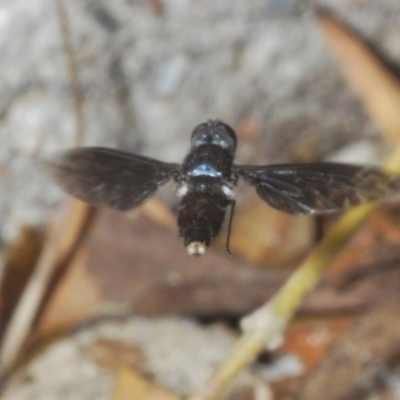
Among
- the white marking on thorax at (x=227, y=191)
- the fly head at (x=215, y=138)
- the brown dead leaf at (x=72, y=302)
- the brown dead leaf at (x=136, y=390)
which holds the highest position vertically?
the brown dead leaf at (x=72, y=302)

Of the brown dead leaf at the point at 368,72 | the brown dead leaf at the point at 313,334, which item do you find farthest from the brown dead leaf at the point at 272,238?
the brown dead leaf at the point at 368,72

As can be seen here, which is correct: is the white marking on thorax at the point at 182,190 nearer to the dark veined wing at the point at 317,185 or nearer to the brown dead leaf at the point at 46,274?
the dark veined wing at the point at 317,185

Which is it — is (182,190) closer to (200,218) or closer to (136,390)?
(200,218)

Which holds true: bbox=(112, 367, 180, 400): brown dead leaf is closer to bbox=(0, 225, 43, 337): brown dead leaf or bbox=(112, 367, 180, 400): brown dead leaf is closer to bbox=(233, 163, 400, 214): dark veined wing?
bbox=(0, 225, 43, 337): brown dead leaf

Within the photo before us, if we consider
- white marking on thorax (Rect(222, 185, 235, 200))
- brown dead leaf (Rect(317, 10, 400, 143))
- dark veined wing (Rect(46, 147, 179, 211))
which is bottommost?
white marking on thorax (Rect(222, 185, 235, 200))

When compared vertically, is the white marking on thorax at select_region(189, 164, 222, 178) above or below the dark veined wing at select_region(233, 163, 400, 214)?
above

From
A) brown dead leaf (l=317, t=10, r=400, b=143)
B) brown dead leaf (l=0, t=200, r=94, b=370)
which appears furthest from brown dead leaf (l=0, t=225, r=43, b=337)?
brown dead leaf (l=317, t=10, r=400, b=143)

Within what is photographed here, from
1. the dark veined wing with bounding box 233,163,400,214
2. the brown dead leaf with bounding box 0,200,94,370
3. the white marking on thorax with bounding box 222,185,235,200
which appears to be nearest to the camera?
the dark veined wing with bounding box 233,163,400,214

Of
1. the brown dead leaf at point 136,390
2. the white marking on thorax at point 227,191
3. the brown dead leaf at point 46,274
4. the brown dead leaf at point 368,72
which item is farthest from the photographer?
the brown dead leaf at point 368,72
